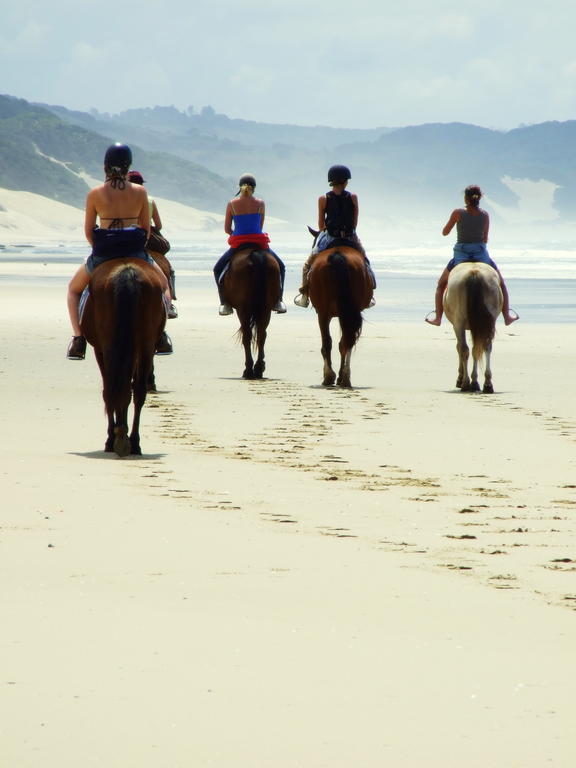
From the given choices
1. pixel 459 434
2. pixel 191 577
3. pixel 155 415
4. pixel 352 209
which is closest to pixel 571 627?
pixel 191 577

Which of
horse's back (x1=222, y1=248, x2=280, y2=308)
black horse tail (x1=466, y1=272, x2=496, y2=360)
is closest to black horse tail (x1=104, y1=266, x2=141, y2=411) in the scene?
black horse tail (x1=466, y1=272, x2=496, y2=360)

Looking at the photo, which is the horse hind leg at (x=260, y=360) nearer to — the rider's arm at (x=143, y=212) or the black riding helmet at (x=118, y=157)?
the rider's arm at (x=143, y=212)

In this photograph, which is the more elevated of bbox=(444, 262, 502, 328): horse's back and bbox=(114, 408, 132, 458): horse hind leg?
bbox=(444, 262, 502, 328): horse's back

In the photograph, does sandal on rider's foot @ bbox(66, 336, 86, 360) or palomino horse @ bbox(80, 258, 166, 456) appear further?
sandal on rider's foot @ bbox(66, 336, 86, 360)

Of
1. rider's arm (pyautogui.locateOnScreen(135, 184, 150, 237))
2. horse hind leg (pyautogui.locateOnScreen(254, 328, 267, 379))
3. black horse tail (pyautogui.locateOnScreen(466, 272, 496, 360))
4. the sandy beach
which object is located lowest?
the sandy beach

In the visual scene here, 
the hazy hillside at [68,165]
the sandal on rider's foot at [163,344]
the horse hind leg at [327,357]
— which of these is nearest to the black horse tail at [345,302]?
the horse hind leg at [327,357]

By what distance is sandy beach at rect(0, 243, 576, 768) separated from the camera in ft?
11.0

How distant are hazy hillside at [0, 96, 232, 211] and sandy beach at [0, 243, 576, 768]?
391 ft

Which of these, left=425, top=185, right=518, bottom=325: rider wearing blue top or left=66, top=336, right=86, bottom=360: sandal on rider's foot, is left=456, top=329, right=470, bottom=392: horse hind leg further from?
left=66, top=336, right=86, bottom=360: sandal on rider's foot

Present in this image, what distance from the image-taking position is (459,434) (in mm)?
9531

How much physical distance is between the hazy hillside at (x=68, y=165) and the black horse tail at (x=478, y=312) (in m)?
115

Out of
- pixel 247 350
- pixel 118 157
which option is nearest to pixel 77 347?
pixel 118 157

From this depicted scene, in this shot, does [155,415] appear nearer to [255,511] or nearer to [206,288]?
[255,511]

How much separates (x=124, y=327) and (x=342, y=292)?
16.1ft
